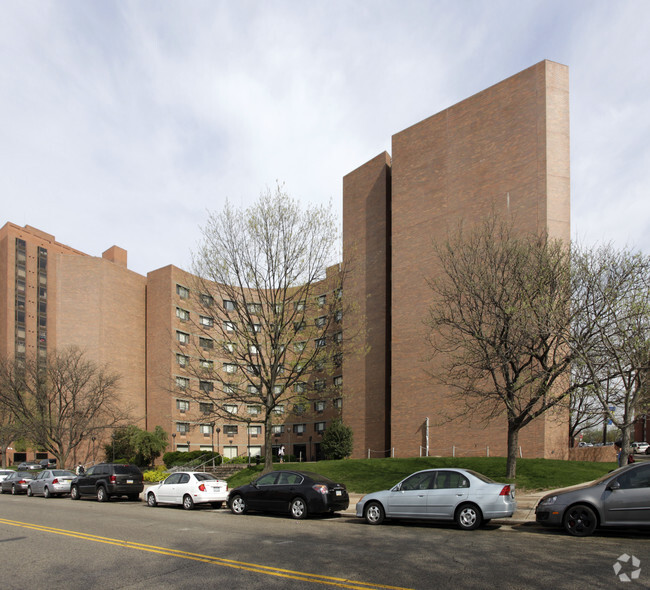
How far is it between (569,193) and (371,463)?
19448mm

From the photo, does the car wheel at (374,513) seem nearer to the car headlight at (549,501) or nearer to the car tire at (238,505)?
the car headlight at (549,501)

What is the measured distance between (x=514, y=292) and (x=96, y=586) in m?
15.4

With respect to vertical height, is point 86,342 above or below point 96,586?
above

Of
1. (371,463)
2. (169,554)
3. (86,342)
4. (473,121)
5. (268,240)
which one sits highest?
(473,121)

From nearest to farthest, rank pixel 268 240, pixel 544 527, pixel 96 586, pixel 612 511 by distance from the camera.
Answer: pixel 96 586
pixel 612 511
pixel 544 527
pixel 268 240

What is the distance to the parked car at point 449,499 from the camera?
12688 mm

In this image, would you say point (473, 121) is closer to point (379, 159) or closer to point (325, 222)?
point (379, 159)

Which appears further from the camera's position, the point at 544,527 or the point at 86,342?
the point at 86,342

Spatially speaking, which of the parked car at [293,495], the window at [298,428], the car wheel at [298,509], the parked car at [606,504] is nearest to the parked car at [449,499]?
the parked car at [606,504]

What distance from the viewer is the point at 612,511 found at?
11227mm

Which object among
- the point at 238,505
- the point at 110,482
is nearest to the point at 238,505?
the point at 238,505

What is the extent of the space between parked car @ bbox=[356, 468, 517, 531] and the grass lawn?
7.79 m

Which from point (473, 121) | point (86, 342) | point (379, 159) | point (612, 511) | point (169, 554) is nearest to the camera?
point (169, 554)

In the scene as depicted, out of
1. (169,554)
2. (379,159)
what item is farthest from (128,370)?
(169,554)
